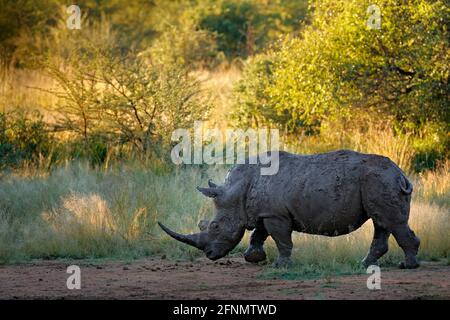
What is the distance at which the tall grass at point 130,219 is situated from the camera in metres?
10.6

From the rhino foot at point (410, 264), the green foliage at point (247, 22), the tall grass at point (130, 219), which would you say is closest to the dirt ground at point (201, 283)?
the rhino foot at point (410, 264)

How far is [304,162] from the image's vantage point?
32.6 ft

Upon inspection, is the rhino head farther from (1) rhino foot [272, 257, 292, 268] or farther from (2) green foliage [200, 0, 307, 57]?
(2) green foliage [200, 0, 307, 57]

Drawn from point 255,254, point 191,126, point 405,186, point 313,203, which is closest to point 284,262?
point 255,254

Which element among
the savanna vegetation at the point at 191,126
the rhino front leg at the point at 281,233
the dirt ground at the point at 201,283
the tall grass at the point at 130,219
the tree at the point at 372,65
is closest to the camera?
the dirt ground at the point at 201,283

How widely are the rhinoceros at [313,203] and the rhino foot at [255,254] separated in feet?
0.04

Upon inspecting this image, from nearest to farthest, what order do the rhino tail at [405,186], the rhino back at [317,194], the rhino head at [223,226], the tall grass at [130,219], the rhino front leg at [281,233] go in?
the rhino tail at [405,186], the rhino back at [317,194], the rhino front leg at [281,233], the rhino head at [223,226], the tall grass at [130,219]

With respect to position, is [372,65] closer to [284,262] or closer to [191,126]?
[191,126]

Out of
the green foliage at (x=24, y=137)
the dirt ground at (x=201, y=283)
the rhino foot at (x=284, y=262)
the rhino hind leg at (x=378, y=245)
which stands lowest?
the dirt ground at (x=201, y=283)

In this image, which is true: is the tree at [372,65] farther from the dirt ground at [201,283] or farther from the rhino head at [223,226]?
the rhino head at [223,226]

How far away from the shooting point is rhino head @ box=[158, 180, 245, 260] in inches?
391

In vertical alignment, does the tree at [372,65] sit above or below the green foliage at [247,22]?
below

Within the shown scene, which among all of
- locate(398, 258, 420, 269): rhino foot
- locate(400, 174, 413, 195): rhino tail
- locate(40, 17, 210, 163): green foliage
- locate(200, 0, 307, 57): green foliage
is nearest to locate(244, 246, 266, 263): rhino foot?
locate(398, 258, 420, 269): rhino foot
